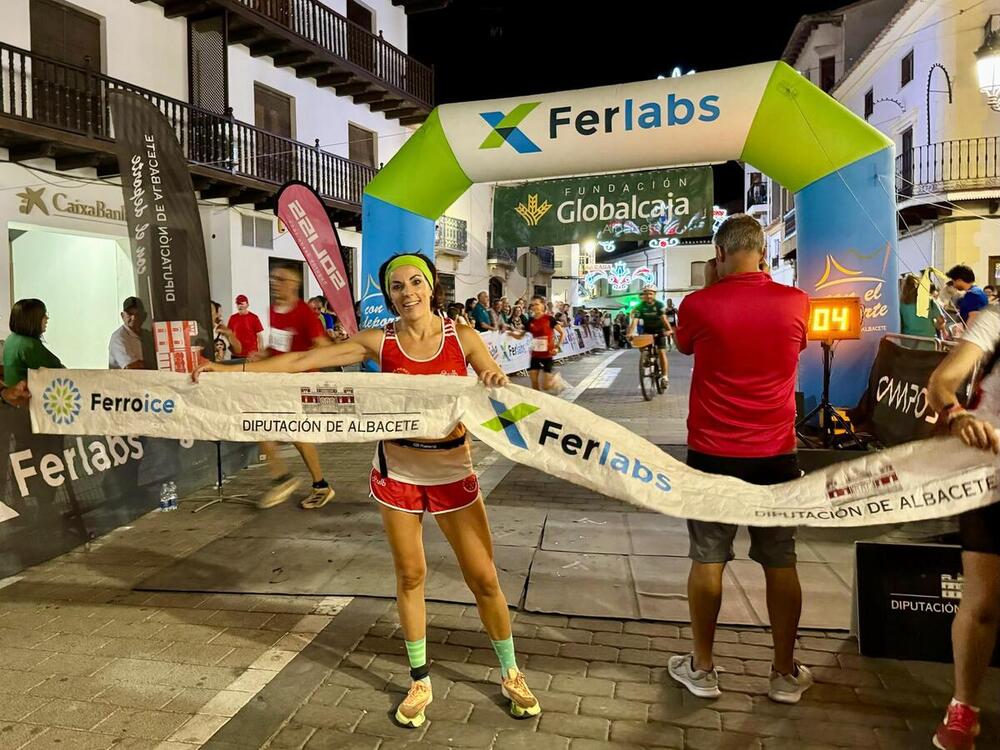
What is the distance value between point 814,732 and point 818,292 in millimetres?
5055

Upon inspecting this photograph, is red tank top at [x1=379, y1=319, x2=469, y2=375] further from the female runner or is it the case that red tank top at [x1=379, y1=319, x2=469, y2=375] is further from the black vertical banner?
the black vertical banner

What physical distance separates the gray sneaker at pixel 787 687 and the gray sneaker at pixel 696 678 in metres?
0.22

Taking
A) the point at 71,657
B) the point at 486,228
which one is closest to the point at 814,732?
the point at 71,657

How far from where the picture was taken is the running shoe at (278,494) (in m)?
6.01

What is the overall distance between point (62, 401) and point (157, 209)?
1785 mm

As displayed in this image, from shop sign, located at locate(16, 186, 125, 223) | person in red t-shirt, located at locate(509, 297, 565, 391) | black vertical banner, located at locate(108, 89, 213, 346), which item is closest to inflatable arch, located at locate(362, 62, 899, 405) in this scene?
black vertical banner, located at locate(108, 89, 213, 346)

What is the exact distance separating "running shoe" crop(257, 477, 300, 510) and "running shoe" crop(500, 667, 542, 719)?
3.64 metres

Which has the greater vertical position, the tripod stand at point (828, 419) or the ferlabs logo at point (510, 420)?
the ferlabs logo at point (510, 420)

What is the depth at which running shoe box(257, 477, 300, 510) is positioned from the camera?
6008mm

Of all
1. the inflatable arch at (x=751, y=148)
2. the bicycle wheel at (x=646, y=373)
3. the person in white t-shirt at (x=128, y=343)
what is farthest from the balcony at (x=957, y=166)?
the person in white t-shirt at (x=128, y=343)

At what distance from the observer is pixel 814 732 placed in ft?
9.11

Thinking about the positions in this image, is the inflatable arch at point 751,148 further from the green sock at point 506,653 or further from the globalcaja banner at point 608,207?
the green sock at point 506,653

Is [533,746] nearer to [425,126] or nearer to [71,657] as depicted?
[71,657]

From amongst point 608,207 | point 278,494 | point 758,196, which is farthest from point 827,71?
point 278,494
